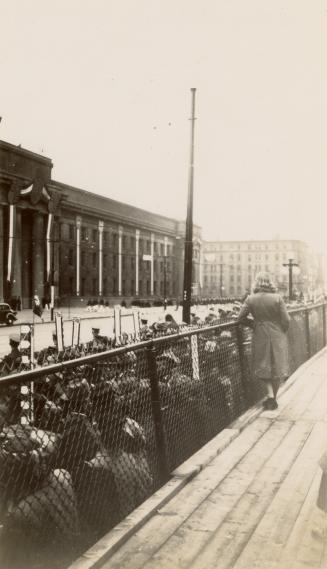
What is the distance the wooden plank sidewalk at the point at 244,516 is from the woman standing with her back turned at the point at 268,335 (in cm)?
150

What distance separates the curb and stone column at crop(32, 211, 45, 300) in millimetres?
53085

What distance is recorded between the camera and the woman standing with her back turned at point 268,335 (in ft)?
26.0

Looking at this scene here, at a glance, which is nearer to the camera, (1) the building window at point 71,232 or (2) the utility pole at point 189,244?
(2) the utility pole at point 189,244

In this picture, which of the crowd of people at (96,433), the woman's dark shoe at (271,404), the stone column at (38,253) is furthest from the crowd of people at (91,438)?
the stone column at (38,253)

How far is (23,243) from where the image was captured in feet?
197

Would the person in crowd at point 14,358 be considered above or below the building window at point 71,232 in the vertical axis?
below

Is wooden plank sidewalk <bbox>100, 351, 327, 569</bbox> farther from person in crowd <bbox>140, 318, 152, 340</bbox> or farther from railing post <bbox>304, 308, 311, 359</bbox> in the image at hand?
railing post <bbox>304, 308, 311, 359</bbox>

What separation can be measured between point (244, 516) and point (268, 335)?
396cm

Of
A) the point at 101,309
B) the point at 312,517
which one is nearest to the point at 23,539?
the point at 312,517

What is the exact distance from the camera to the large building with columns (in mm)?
52875

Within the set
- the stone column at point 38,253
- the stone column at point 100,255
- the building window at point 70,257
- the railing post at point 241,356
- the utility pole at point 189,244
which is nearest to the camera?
the railing post at point 241,356

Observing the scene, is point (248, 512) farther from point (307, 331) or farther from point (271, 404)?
point (307, 331)

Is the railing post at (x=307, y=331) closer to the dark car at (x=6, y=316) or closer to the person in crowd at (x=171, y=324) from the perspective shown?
the person in crowd at (x=171, y=324)

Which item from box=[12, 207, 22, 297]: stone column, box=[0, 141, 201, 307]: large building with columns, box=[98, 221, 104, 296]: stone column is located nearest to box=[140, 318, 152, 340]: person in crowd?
box=[0, 141, 201, 307]: large building with columns
